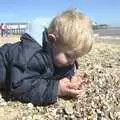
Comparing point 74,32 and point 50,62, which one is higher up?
point 74,32

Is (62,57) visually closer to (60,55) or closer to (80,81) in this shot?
(60,55)

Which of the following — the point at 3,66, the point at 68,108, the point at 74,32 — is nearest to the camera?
the point at 74,32

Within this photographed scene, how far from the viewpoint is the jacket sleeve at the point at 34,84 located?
3.99 meters

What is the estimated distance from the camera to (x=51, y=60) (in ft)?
13.2

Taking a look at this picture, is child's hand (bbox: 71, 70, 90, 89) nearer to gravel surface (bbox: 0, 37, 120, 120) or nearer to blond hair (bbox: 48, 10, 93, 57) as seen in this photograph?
gravel surface (bbox: 0, 37, 120, 120)

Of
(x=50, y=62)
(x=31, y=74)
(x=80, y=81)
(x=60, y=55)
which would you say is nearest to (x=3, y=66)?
(x=31, y=74)

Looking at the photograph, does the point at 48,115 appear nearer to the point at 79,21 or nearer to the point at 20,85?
the point at 20,85

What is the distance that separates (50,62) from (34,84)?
242mm

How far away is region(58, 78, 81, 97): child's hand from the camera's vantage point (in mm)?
4058

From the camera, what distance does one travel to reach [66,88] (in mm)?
4090

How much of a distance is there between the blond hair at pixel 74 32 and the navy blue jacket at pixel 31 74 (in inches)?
9.1

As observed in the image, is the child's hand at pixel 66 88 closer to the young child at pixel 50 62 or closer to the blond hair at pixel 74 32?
the young child at pixel 50 62

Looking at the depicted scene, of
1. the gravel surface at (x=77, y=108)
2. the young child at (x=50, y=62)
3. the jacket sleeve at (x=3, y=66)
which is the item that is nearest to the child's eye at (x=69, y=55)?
the young child at (x=50, y=62)

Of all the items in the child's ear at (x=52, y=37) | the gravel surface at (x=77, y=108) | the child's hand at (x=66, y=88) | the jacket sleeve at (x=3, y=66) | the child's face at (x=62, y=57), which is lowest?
the gravel surface at (x=77, y=108)
